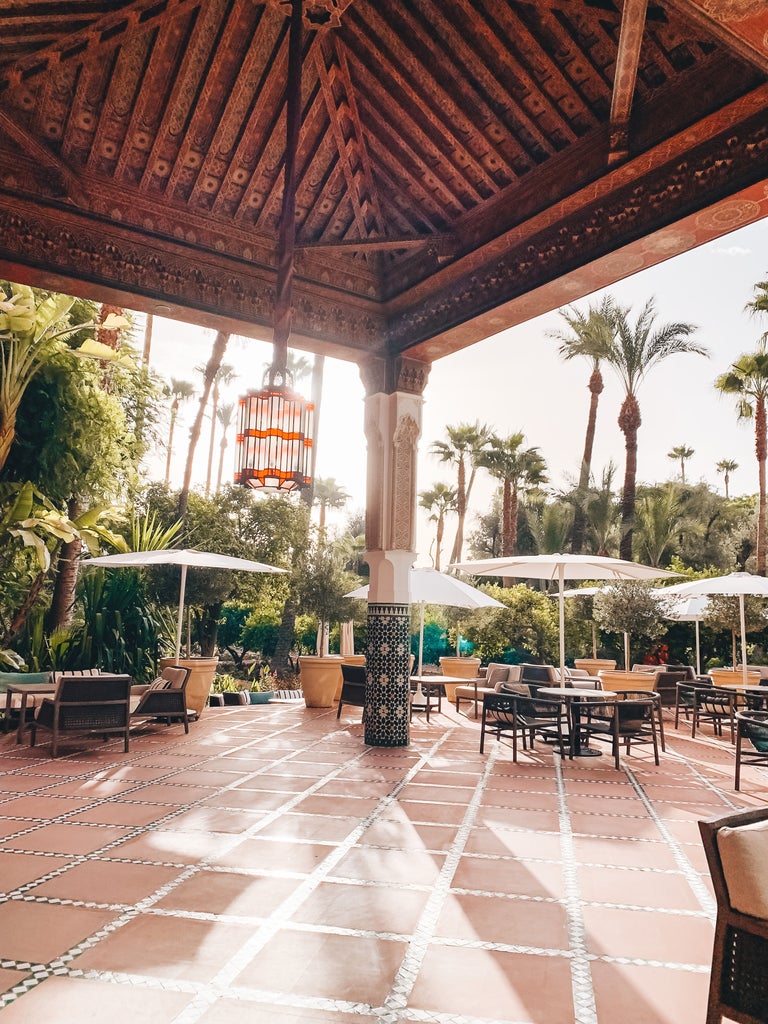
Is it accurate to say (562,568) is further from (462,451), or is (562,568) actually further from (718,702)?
(462,451)

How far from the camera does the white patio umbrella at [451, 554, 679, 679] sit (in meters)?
8.79

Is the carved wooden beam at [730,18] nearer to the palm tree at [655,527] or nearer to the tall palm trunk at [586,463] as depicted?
the tall palm trunk at [586,463]

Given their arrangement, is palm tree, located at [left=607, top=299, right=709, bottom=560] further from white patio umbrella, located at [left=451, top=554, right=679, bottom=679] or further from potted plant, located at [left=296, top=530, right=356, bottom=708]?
white patio umbrella, located at [left=451, top=554, right=679, bottom=679]

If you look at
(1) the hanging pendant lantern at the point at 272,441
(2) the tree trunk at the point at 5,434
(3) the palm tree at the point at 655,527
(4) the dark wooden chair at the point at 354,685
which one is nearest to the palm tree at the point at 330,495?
(3) the palm tree at the point at 655,527

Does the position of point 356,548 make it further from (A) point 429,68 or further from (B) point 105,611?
(A) point 429,68

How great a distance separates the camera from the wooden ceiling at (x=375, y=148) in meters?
4.59

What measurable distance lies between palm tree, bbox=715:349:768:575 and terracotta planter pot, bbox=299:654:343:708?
14308 mm

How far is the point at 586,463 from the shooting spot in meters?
23.7

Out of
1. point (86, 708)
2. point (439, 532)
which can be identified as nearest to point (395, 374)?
point (86, 708)

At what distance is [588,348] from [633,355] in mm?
1391

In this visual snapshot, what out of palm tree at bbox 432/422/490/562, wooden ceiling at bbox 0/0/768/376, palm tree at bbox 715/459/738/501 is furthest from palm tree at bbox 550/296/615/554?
palm tree at bbox 715/459/738/501

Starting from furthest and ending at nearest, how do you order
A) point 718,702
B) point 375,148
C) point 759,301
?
point 759,301 < point 718,702 < point 375,148

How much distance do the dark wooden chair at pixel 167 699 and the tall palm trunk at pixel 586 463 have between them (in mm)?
17116

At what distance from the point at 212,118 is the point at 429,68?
1.72 meters
